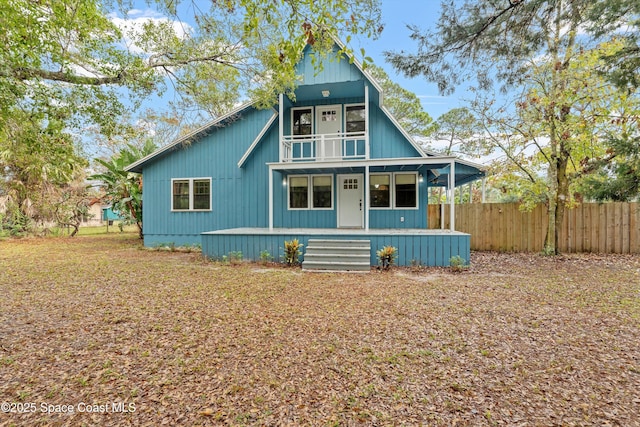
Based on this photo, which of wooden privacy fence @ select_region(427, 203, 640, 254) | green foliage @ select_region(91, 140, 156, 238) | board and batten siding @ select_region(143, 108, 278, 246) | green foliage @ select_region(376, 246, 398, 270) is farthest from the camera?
green foliage @ select_region(91, 140, 156, 238)

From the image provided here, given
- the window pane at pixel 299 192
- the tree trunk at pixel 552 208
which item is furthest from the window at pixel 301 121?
the tree trunk at pixel 552 208

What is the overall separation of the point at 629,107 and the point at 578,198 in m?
3.53

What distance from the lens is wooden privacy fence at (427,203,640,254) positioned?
10.2 meters

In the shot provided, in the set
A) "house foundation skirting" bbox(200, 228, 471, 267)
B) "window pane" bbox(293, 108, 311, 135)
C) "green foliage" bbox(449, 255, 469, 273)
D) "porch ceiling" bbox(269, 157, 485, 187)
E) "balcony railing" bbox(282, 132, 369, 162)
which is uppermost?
"window pane" bbox(293, 108, 311, 135)

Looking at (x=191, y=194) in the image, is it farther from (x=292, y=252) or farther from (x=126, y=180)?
(x=292, y=252)

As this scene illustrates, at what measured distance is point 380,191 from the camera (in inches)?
433

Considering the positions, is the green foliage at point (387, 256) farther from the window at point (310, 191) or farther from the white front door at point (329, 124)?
the white front door at point (329, 124)

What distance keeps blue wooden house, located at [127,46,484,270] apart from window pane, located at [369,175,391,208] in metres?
0.04

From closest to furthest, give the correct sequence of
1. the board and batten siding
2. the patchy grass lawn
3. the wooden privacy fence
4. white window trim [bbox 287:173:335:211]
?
the patchy grass lawn, the wooden privacy fence, white window trim [bbox 287:173:335:211], the board and batten siding

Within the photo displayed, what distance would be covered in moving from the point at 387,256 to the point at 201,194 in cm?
776

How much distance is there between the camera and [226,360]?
305 centimetres

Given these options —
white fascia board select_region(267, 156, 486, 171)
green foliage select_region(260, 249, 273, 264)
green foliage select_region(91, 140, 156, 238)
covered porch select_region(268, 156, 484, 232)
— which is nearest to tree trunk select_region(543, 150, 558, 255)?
covered porch select_region(268, 156, 484, 232)

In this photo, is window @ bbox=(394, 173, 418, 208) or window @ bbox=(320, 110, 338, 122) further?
window @ bbox=(320, 110, 338, 122)

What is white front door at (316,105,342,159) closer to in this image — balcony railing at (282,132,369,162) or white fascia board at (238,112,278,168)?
balcony railing at (282,132,369,162)
